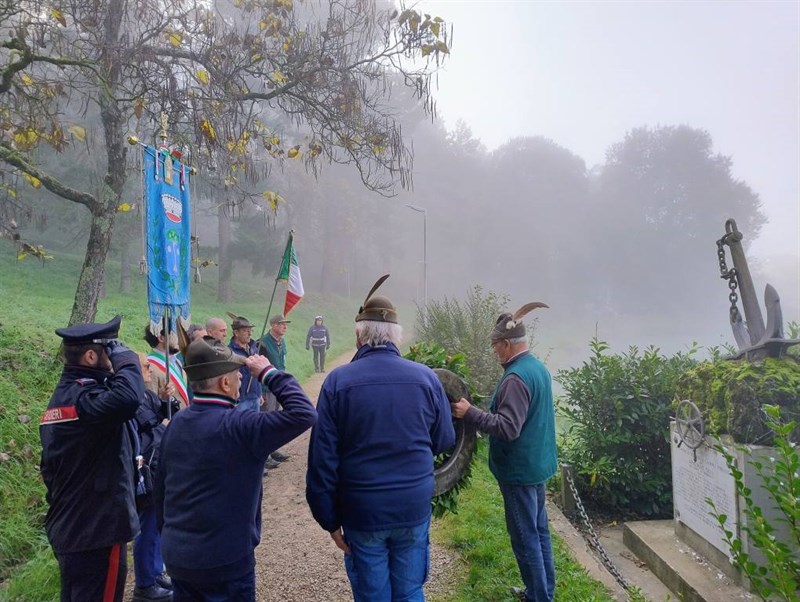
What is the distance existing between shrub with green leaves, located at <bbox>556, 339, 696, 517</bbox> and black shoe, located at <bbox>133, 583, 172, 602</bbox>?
4808 millimetres

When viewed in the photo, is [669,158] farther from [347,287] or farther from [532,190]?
[347,287]

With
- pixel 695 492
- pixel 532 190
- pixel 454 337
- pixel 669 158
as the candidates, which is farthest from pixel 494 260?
pixel 695 492

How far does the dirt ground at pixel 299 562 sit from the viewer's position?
13.1ft

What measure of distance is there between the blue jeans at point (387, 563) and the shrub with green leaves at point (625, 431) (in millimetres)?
4361

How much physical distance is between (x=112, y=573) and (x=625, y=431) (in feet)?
18.9

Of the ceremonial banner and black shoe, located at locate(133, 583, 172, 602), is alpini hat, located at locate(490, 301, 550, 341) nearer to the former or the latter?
the ceremonial banner

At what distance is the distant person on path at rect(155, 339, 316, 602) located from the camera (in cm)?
222

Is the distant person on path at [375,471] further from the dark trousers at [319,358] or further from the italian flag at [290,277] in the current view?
the dark trousers at [319,358]

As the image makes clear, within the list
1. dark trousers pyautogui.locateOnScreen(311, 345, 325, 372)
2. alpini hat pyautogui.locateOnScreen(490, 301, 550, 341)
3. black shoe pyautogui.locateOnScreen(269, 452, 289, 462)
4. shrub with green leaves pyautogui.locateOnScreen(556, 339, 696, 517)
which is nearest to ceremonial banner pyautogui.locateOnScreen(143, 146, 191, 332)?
alpini hat pyautogui.locateOnScreen(490, 301, 550, 341)

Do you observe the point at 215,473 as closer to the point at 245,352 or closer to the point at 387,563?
the point at 387,563

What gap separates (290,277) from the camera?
4.51 m

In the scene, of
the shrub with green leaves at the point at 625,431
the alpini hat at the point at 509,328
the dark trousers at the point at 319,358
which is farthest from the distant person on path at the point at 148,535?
the dark trousers at the point at 319,358

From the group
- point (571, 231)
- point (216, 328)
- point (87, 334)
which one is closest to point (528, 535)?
point (87, 334)

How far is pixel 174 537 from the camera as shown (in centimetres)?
225
